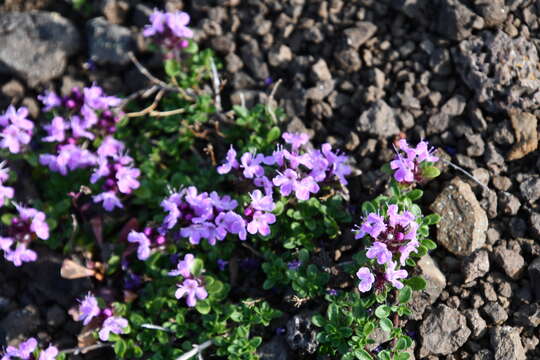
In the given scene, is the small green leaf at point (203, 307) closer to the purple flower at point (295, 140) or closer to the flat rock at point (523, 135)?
the purple flower at point (295, 140)

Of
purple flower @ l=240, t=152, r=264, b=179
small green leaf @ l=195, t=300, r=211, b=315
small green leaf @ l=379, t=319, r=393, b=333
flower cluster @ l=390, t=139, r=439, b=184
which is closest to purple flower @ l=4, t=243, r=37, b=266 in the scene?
small green leaf @ l=195, t=300, r=211, b=315

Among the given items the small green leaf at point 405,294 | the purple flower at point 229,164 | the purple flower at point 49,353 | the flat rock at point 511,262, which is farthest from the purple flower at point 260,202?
the purple flower at point 49,353

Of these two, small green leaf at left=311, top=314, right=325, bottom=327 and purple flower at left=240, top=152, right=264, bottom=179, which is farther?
purple flower at left=240, top=152, right=264, bottom=179

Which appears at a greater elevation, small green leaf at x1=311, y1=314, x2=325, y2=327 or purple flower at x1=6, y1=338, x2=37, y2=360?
small green leaf at x1=311, y1=314, x2=325, y2=327

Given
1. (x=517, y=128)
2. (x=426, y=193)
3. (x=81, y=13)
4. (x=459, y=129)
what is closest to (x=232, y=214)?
(x=426, y=193)

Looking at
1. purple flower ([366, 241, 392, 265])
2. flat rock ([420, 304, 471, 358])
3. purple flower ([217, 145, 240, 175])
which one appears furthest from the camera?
purple flower ([217, 145, 240, 175])

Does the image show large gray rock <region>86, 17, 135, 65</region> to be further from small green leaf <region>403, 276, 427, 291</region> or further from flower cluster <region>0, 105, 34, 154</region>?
small green leaf <region>403, 276, 427, 291</region>

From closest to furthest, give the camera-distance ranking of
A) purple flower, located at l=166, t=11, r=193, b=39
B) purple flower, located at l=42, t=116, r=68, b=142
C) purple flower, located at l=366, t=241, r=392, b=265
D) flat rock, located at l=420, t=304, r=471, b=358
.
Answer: purple flower, located at l=366, t=241, r=392, b=265 < flat rock, located at l=420, t=304, r=471, b=358 < purple flower, located at l=42, t=116, r=68, b=142 < purple flower, located at l=166, t=11, r=193, b=39

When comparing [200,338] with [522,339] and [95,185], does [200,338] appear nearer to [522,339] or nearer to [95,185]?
[95,185]
